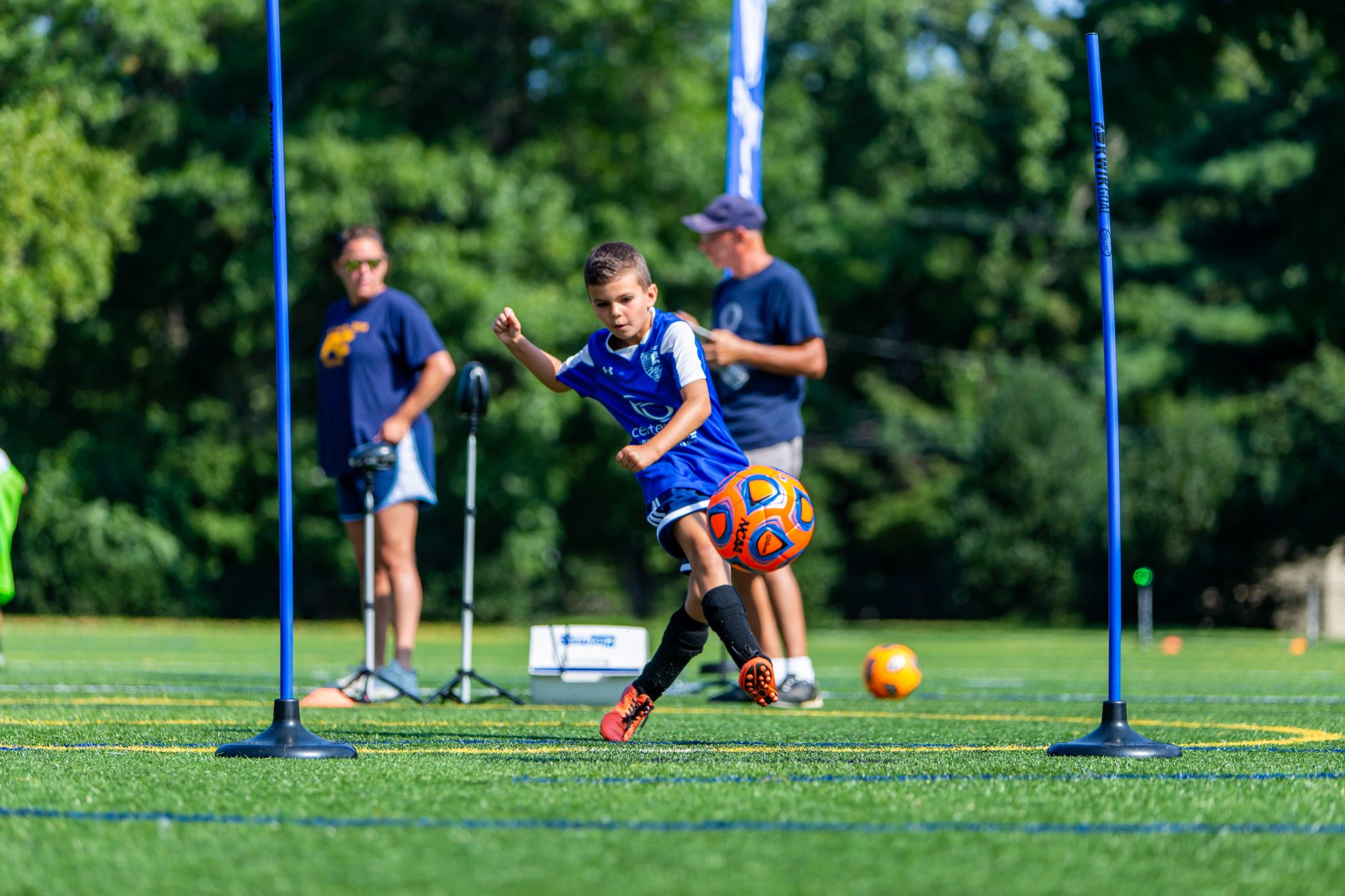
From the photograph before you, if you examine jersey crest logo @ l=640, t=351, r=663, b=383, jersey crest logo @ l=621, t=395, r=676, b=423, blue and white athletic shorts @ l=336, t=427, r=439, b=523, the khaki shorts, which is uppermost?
jersey crest logo @ l=640, t=351, r=663, b=383

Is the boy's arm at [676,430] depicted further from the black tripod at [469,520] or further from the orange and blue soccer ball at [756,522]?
the black tripod at [469,520]

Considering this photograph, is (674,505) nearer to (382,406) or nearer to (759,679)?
(759,679)

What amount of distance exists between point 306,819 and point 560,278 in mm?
26313

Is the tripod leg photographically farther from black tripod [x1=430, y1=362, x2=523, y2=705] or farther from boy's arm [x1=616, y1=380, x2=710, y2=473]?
boy's arm [x1=616, y1=380, x2=710, y2=473]

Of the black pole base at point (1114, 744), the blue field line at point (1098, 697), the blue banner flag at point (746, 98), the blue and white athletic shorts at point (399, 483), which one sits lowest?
the blue field line at point (1098, 697)

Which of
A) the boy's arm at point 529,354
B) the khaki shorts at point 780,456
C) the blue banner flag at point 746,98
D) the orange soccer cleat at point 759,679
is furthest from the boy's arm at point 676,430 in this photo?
the blue banner flag at point 746,98

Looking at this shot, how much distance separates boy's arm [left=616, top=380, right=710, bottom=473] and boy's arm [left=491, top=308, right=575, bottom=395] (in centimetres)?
52

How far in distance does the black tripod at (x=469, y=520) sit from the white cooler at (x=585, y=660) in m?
0.19

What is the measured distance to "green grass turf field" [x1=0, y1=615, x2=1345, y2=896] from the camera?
2959mm

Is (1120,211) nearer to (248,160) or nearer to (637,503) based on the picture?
(637,503)

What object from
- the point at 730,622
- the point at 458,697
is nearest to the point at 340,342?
the point at 458,697

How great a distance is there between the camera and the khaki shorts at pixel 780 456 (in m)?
7.99

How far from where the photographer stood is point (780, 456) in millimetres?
8039

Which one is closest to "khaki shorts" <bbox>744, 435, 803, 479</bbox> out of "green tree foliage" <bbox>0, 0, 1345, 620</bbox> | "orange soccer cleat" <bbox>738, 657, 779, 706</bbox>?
"orange soccer cleat" <bbox>738, 657, 779, 706</bbox>
